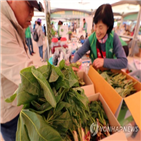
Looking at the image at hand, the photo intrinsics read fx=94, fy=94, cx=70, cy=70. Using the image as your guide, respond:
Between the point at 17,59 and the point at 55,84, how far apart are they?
13.3 inches

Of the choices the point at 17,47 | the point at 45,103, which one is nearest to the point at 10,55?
the point at 17,47

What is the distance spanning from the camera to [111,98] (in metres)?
0.75

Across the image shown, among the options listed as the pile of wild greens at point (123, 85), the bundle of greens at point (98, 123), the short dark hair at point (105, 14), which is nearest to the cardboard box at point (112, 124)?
the bundle of greens at point (98, 123)

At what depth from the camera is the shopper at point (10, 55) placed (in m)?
0.58

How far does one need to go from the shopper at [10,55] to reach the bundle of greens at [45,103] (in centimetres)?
24

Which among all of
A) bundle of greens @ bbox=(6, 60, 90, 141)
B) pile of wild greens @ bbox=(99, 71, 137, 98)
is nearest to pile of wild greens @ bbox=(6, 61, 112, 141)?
bundle of greens @ bbox=(6, 60, 90, 141)

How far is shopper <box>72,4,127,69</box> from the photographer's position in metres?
0.94

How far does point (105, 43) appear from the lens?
44.3 inches

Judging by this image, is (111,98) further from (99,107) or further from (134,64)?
(134,64)

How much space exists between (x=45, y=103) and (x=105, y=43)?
1.00 meters

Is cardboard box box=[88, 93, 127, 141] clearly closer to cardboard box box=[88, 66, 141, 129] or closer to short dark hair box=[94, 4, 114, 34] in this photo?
cardboard box box=[88, 66, 141, 129]

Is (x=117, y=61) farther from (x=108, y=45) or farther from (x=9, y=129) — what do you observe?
(x=9, y=129)

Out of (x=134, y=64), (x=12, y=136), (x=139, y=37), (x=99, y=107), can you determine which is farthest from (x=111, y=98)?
(x=139, y=37)

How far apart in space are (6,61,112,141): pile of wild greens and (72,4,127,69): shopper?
0.68 meters
